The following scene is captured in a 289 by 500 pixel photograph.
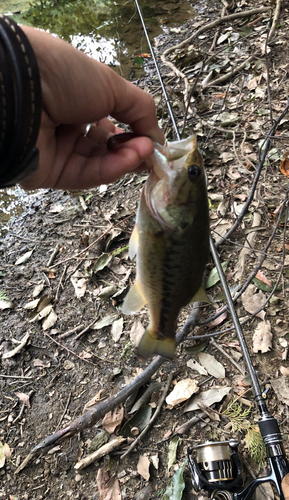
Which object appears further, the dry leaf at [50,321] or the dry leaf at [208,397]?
the dry leaf at [50,321]

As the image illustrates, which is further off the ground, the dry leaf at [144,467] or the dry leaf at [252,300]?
A: the dry leaf at [252,300]

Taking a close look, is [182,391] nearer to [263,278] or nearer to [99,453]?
[99,453]

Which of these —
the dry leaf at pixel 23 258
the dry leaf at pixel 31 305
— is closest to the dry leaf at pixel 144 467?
the dry leaf at pixel 31 305

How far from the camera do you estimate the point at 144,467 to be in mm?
2646

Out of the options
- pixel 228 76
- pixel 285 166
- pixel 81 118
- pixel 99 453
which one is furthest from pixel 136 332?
pixel 228 76

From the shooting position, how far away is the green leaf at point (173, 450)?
8.60 feet

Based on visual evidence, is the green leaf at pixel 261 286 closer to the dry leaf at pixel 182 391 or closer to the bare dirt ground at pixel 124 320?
the bare dirt ground at pixel 124 320

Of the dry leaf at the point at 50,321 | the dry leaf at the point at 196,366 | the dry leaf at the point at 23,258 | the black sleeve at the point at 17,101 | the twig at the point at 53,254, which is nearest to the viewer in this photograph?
the black sleeve at the point at 17,101

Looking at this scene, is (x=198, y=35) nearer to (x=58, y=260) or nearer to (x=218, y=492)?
(x=58, y=260)

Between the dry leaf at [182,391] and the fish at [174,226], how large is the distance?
1222 mm

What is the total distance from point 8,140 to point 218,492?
89.3 inches

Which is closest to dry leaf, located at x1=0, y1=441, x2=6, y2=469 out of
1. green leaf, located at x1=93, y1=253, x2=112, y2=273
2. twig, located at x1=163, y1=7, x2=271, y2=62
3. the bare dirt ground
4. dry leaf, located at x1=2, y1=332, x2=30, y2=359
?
the bare dirt ground

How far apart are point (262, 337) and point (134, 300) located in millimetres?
1406

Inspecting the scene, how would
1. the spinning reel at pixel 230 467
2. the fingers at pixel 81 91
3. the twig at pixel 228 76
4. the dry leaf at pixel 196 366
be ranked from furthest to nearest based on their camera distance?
1. the twig at pixel 228 76
2. the dry leaf at pixel 196 366
3. the spinning reel at pixel 230 467
4. the fingers at pixel 81 91
